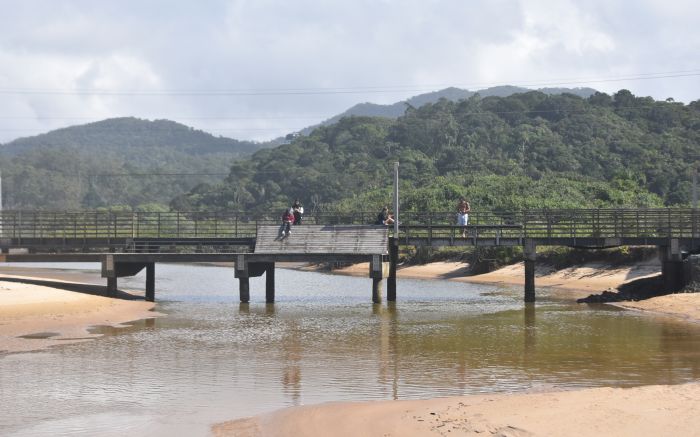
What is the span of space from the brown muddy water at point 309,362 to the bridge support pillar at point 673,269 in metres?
3.78

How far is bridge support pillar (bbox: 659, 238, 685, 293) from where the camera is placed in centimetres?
3819

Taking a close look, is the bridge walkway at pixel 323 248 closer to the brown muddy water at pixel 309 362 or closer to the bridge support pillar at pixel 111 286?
the brown muddy water at pixel 309 362

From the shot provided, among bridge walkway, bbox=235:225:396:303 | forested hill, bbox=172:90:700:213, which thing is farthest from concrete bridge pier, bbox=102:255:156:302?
forested hill, bbox=172:90:700:213

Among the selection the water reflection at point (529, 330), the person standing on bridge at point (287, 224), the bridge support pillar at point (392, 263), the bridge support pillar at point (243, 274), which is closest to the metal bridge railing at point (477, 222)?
the bridge support pillar at point (392, 263)

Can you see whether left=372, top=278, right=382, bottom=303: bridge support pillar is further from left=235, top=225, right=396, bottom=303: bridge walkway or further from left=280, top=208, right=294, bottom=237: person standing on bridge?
left=280, top=208, right=294, bottom=237: person standing on bridge

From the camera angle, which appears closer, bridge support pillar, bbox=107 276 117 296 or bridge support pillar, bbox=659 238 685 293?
bridge support pillar, bbox=659 238 685 293

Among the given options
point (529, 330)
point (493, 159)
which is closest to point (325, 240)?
point (529, 330)

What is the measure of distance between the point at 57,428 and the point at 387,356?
1012 centimetres

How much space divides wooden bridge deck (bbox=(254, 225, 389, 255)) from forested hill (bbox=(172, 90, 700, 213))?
126 ft

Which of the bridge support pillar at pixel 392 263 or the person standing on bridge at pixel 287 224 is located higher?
the person standing on bridge at pixel 287 224

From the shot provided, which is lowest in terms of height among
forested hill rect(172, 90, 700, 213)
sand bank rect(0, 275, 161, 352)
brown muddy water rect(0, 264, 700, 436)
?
brown muddy water rect(0, 264, 700, 436)

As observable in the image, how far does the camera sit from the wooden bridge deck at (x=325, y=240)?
3903 centimetres

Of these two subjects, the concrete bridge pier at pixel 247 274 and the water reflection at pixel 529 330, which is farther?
the concrete bridge pier at pixel 247 274

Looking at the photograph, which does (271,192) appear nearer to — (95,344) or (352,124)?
(352,124)
